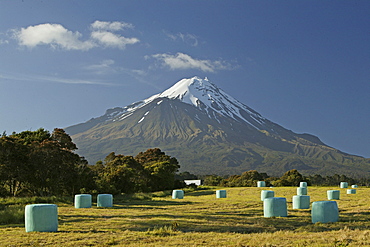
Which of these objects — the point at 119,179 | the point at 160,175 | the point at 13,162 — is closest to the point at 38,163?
the point at 13,162

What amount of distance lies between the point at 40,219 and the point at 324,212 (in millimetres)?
9246

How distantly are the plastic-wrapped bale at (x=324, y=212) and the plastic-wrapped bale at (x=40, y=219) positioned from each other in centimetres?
860

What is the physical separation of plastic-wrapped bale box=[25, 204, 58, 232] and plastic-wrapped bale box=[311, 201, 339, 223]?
28.2 feet

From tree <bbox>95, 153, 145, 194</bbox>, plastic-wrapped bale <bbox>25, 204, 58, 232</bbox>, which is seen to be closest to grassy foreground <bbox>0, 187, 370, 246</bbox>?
A: plastic-wrapped bale <bbox>25, 204, 58, 232</bbox>

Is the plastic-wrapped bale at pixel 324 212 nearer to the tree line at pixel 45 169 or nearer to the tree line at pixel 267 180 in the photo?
the tree line at pixel 45 169

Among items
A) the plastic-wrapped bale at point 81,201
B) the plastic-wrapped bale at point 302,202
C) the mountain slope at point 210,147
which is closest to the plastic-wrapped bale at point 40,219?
the plastic-wrapped bale at point 81,201

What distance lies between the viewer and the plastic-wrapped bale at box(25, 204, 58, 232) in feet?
41.9

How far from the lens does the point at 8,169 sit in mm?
27812

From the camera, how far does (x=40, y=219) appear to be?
12.8 meters

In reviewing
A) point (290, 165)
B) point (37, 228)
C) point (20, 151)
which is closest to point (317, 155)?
point (290, 165)

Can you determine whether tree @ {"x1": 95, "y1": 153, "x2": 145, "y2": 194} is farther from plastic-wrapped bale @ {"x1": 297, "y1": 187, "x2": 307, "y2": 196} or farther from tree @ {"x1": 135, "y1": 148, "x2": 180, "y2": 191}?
plastic-wrapped bale @ {"x1": 297, "y1": 187, "x2": 307, "y2": 196}

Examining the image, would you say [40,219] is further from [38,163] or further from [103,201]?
[38,163]

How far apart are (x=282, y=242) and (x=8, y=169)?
22.2m

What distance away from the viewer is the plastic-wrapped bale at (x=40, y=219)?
12766 mm
